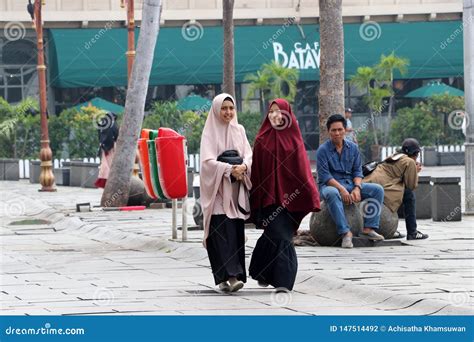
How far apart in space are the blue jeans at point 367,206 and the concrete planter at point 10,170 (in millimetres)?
25656

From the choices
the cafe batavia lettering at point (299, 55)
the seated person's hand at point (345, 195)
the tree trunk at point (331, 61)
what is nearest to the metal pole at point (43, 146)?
the cafe batavia lettering at point (299, 55)

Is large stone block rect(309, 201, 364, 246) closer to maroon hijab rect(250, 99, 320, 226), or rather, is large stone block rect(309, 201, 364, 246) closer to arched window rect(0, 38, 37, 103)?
maroon hijab rect(250, 99, 320, 226)

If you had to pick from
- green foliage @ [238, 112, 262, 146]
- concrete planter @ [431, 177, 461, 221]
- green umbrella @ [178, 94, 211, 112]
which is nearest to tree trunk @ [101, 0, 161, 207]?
concrete planter @ [431, 177, 461, 221]

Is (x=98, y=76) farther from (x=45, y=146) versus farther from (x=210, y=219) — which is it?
(x=210, y=219)

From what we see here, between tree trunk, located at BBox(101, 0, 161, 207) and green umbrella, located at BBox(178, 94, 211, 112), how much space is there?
19.1 metres

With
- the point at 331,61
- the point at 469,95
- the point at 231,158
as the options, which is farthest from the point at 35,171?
the point at 231,158

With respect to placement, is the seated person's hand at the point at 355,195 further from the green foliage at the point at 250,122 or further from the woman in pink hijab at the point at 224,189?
the green foliage at the point at 250,122

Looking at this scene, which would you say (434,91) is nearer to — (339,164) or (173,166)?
(173,166)

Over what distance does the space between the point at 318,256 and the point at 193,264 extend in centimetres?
141

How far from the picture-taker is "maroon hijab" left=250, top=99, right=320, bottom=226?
42.2 feet

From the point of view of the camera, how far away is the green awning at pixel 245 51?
45156 mm

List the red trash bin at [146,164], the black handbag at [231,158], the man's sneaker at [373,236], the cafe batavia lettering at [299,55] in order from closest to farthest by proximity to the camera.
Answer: the black handbag at [231,158] < the man's sneaker at [373,236] < the red trash bin at [146,164] < the cafe batavia lettering at [299,55]

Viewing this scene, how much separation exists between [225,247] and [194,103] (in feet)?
106
